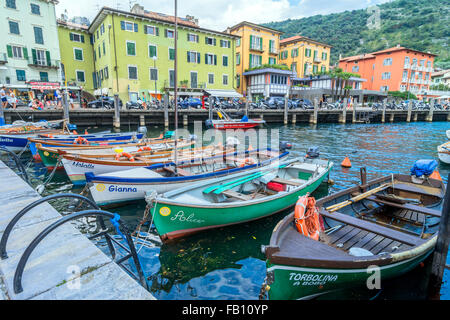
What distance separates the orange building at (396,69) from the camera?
5522 centimetres

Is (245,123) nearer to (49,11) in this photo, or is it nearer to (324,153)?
(324,153)

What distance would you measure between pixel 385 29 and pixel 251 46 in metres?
70.5

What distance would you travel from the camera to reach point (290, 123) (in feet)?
112

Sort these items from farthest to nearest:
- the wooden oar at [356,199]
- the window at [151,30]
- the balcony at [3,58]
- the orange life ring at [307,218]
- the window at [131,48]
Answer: the window at [151,30], the window at [131,48], the balcony at [3,58], the wooden oar at [356,199], the orange life ring at [307,218]

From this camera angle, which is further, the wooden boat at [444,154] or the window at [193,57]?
the window at [193,57]

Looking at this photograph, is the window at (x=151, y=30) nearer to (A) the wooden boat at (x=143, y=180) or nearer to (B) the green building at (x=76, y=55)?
(B) the green building at (x=76, y=55)

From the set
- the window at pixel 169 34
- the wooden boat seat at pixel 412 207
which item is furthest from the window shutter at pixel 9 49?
the wooden boat seat at pixel 412 207

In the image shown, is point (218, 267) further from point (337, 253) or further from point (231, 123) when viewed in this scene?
point (231, 123)

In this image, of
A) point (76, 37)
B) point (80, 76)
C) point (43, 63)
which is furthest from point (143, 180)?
point (76, 37)

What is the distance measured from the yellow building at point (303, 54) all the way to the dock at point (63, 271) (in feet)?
178

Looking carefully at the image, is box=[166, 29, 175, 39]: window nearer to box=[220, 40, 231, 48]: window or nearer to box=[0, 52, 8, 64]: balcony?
box=[220, 40, 231, 48]: window

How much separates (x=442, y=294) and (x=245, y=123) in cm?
2296

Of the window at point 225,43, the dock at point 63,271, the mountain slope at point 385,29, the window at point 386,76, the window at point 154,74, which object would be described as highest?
the mountain slope at point 385,29

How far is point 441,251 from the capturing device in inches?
166
